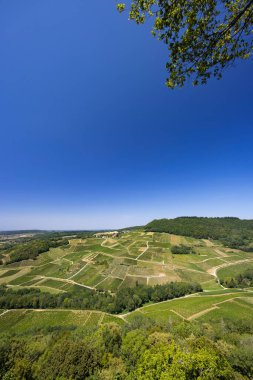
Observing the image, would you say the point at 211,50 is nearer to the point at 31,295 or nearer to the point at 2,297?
the point at 31,295

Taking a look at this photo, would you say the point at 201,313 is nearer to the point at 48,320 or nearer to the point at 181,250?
the point at 48,320

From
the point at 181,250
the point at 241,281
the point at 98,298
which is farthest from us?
the point at 181,250

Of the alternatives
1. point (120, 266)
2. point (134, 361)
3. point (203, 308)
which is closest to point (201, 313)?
point (203, 308)

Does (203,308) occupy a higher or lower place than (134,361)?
lower

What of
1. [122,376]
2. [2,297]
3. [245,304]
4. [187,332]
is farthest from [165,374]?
[2,297]

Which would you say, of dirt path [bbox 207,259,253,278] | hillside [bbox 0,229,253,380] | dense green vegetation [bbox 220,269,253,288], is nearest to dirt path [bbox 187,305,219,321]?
hillside [bbox 0,229,253,380]

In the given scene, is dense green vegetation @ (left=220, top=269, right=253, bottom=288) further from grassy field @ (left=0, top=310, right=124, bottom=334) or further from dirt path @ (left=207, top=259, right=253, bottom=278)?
grassy field @ (left=0, top=310, right=124, bottom=334)
